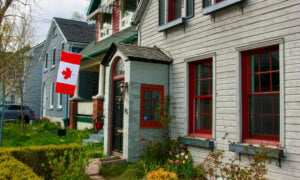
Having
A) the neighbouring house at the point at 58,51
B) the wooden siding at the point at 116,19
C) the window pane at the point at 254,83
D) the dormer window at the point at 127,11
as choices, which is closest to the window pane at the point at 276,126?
the window pane at the point at 254,83

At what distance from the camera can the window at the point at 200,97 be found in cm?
793

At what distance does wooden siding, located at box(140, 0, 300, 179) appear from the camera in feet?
18.8

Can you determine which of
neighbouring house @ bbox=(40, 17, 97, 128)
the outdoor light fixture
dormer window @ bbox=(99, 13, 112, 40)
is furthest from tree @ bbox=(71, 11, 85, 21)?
the outdoor light fixture

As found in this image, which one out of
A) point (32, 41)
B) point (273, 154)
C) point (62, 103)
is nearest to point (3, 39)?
point (32, 41)

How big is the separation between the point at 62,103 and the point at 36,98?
10.2 metres

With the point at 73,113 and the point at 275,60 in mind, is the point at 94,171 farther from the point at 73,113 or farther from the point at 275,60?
the point at 73,113

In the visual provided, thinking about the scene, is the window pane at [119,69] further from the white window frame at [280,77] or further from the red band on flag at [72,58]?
the white window frame at [280,77]

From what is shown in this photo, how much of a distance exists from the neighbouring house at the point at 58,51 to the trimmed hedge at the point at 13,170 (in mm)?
15228

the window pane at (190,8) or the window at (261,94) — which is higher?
the window pane at (190,8)

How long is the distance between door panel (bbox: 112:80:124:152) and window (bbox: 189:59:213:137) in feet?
A: 7.29

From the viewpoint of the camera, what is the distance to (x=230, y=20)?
7168mm

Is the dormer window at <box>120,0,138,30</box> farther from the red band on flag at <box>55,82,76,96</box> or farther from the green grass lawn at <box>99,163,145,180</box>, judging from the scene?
the green grass lawn at <box>99,163,145,180</box>

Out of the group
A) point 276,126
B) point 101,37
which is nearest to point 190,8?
point 276,126

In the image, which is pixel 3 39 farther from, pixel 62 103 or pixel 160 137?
pixel 62 103
